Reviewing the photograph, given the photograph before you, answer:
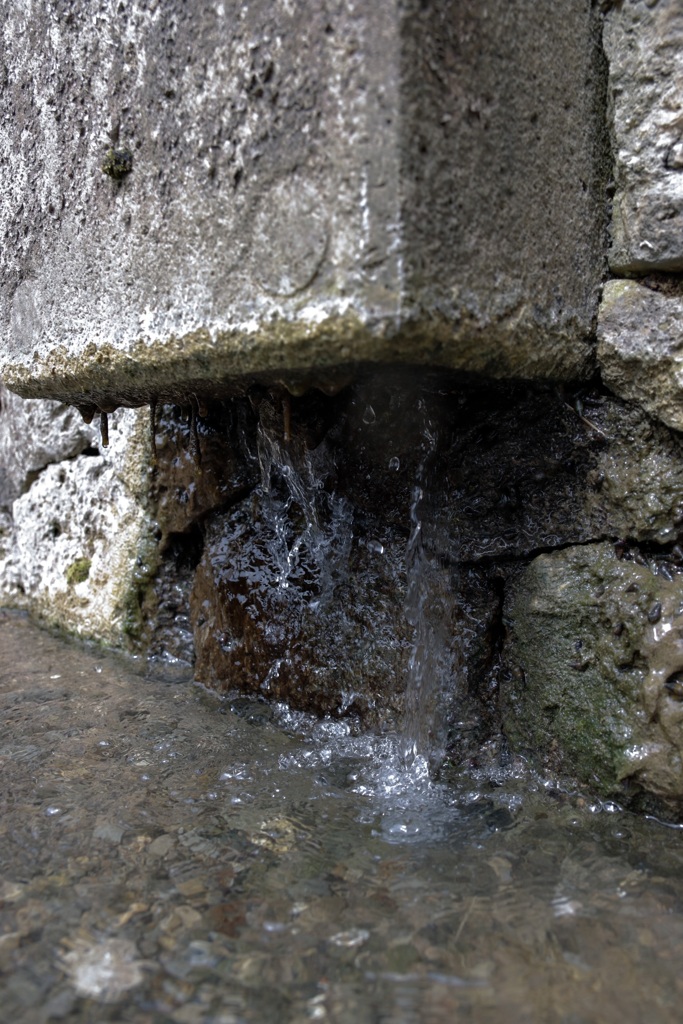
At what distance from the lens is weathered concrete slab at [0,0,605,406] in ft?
3.68

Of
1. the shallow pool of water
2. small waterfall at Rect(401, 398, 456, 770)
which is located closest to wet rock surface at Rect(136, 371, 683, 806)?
small waterfall at Rect(401, 398, 456, 770)

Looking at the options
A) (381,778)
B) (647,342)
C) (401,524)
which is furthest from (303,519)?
(647,342)

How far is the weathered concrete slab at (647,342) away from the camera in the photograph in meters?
1.44

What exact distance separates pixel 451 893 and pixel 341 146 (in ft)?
3.57

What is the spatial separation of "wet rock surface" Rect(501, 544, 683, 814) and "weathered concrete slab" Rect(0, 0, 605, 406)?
407mm

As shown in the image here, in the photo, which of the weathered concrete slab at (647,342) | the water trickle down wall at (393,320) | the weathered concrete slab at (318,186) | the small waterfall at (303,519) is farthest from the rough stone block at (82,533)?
the weathered concrete slab at (647,342)

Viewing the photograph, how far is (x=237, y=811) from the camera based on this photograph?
1559mm

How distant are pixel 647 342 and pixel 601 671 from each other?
0.61 metres

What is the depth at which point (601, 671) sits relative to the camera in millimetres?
1590

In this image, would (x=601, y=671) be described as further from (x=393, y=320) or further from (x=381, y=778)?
(x=393, y=320)

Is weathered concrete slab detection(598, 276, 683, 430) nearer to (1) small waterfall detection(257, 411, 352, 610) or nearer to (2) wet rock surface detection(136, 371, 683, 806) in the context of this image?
(2) wet rock surface detection(136, 371, 683, 806)

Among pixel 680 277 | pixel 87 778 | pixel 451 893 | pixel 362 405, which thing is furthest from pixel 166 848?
pixel 680 277

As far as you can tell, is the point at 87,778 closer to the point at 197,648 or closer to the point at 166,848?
the point at 166,848

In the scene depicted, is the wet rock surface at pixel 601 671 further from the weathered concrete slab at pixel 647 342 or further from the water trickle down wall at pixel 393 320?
the weathered concrete slab at pixel 647 342
